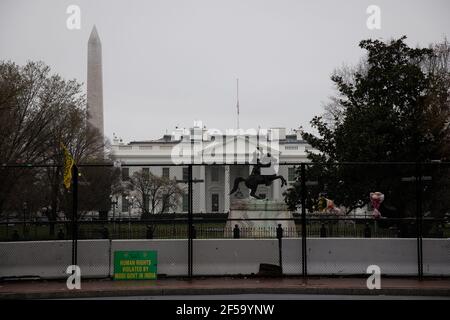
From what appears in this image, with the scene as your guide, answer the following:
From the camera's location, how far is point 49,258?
15625mm

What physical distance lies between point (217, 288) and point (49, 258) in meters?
4.32

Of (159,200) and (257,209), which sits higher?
(159,200)

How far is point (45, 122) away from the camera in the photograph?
124 feet

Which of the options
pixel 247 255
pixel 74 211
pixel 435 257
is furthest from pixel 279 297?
pixel 74 211

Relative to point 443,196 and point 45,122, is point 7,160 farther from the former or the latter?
point 443,196

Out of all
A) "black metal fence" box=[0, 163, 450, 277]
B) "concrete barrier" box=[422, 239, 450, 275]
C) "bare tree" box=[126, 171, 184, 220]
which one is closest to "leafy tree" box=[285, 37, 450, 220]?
"black metal fence" box=[0, 163, 450, 277]

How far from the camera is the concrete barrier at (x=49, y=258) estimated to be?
50.8 feet

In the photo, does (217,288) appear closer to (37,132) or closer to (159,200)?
(159,200)

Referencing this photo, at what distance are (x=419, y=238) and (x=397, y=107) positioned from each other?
27.3 meters

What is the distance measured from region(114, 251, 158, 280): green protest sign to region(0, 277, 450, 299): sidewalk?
34 centimetres

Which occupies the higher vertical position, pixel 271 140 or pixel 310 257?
pixel 271 140
